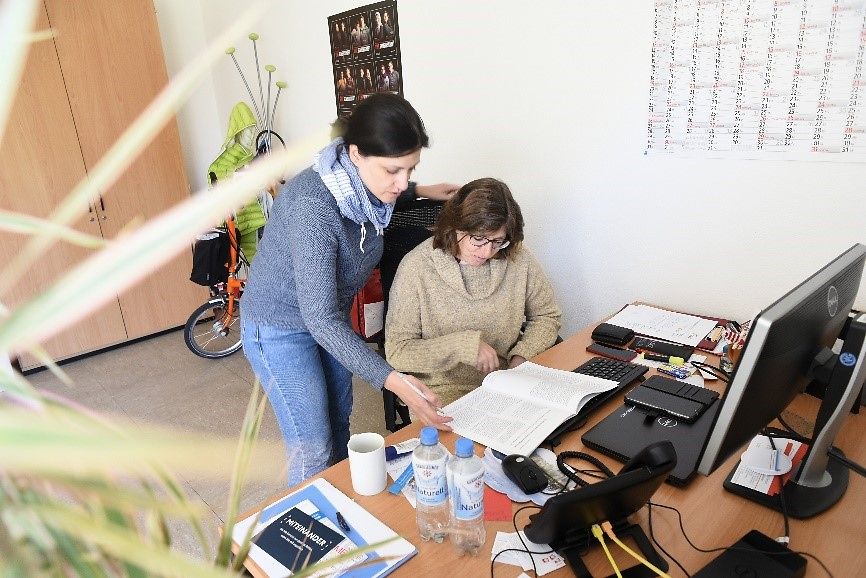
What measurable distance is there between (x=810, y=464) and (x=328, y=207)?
112 cm

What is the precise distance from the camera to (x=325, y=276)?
129 cm

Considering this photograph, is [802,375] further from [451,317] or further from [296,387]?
[296,387]

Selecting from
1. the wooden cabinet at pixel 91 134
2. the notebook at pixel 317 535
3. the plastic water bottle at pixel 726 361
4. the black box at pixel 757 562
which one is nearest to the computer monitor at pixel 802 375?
the black box at pixel 757 562

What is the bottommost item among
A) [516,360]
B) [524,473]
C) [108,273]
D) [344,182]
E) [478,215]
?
[516,360]

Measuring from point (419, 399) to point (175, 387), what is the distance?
A: 2.41 metres

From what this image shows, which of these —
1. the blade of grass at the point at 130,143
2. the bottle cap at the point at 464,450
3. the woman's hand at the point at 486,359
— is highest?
the blade of grass at the point at 130,143

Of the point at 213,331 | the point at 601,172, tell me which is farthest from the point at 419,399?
the point at 213,331

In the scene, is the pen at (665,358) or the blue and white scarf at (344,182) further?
the pen at (665,358)

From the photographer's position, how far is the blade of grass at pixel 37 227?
27 centimetres

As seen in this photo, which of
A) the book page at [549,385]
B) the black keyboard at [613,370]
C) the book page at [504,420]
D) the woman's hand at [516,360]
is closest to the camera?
the book page at [504,420]

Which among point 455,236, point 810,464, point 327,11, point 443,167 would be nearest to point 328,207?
point 455,236

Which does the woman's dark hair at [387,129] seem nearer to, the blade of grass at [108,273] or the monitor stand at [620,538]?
the monitor stand at [620,538]

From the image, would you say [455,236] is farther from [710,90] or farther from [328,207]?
[710,90]

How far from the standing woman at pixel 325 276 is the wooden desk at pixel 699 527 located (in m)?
0.26
